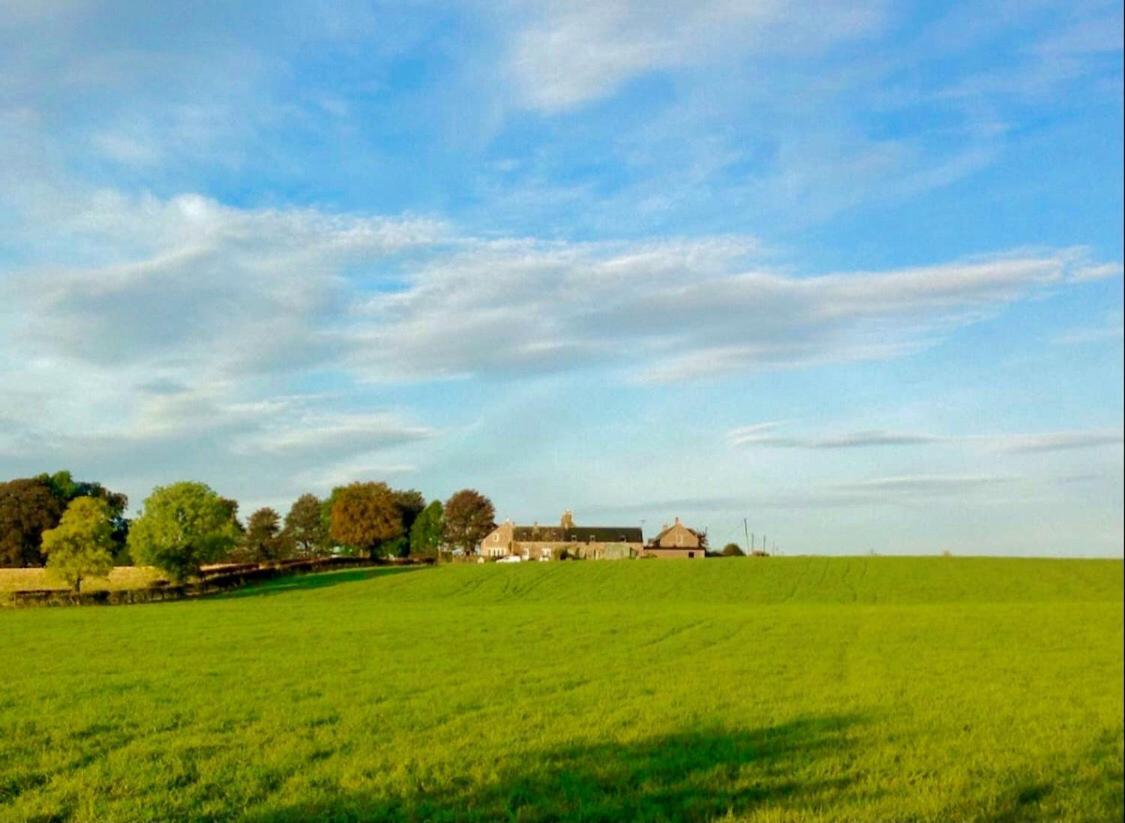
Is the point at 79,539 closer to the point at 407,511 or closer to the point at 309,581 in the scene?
the point at 309,581

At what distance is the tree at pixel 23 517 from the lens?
20.9 m

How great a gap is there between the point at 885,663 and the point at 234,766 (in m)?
19.5

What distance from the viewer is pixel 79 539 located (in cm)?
2394

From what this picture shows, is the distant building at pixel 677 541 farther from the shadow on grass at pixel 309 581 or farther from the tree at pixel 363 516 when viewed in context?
the shadow on grass at pixel 309 581

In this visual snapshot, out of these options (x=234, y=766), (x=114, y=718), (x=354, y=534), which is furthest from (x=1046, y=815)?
(x=354, y=534)

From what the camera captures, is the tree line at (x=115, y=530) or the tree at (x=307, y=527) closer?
the tree line at (x=115, y=530)

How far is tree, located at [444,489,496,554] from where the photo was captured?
158375 mm

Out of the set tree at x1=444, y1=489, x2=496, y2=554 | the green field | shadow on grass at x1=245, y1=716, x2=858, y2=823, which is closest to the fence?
the green field

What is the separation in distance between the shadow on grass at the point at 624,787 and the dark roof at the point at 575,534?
14833 centimetres

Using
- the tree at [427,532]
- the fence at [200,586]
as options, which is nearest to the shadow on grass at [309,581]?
the fence at [200,586]

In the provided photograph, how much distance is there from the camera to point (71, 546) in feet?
77.2

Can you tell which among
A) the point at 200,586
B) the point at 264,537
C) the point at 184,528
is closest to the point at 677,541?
the point at 264,537

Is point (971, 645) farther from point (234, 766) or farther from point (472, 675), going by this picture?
point (234, 766)

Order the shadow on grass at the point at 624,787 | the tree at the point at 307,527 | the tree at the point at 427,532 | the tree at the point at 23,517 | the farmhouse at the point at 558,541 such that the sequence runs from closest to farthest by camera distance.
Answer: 1. the shadow on grass at the point at 624,787
2. the tree at the point at 23,517
3. the tree at the point at 307,527
4. the tree at the point at 427,532
5. the farmhouse at the point at 558,541
